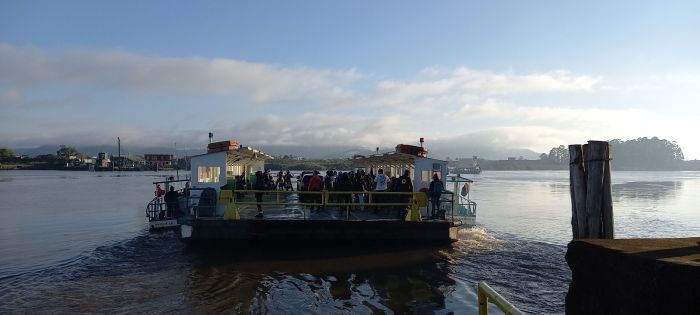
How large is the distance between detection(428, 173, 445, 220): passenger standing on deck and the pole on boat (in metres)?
8.66

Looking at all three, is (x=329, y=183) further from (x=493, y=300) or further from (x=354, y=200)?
(x=493, y=300)

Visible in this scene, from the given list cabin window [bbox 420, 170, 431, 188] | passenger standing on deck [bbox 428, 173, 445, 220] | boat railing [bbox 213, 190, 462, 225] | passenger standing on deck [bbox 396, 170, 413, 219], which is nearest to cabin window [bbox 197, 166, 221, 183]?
boat railing [bbox 213, 190, 462, 225]

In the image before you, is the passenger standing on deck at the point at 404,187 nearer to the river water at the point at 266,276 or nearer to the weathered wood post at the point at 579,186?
the river water at the point at 266,276

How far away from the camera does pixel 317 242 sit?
16484 millimetres

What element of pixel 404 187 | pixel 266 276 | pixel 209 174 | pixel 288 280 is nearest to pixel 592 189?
pixel 288 280

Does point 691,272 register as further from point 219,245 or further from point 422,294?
point 219,245

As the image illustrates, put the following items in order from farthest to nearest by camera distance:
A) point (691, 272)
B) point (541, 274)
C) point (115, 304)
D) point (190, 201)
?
point (190, 201)
point (541, 274)
point (115, 304)
point (691, 272)

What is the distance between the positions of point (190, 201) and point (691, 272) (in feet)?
62.5

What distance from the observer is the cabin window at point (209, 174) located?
63.0 feet

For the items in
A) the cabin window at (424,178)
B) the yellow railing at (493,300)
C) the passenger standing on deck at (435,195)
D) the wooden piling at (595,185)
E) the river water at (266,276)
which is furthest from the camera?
the cabin window at (424,178)

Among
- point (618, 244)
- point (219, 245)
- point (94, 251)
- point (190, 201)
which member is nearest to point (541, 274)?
point (618, 244)

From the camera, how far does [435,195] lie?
17.3 m

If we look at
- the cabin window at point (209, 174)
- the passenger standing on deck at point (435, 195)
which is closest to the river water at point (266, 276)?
the passenger standing on deck at point (435, 195)

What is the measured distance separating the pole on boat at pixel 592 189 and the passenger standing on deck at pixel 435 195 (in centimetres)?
866
